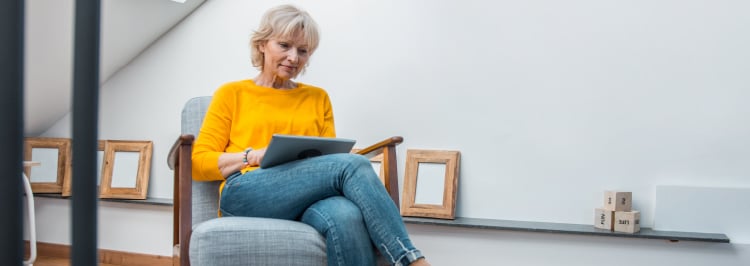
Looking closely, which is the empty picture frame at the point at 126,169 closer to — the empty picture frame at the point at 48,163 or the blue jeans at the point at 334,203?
the empty picture frame at the point at 48,163

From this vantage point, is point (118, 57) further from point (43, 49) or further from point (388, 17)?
point (388, 17)

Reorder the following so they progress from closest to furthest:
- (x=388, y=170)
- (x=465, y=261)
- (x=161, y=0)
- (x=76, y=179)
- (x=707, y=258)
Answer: (x=76, y=179) → (x=388, y=170) → (x=707, y=258) → (x=465, y=261) → (x=161, y=0)

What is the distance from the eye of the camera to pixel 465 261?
259cm

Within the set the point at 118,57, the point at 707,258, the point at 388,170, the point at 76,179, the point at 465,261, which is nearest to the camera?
the point at 76,179

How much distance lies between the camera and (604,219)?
243 cm

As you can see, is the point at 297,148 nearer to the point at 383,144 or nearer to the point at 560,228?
the point at 383,144

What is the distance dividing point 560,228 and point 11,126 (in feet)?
7.40

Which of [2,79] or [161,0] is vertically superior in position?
[161,0]

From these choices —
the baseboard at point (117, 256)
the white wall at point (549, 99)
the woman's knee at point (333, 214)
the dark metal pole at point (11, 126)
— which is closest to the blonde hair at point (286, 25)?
the woman's knee at point (333, 214)

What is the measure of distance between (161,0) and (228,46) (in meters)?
0.35

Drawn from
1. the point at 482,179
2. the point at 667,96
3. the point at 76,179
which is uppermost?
the point at 667,96

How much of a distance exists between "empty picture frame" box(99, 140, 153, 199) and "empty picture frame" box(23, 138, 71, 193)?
0.88 feet

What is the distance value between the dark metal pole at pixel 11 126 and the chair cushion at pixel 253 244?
1.20m

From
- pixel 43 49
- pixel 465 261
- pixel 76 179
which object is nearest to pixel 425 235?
pixel 465 261
